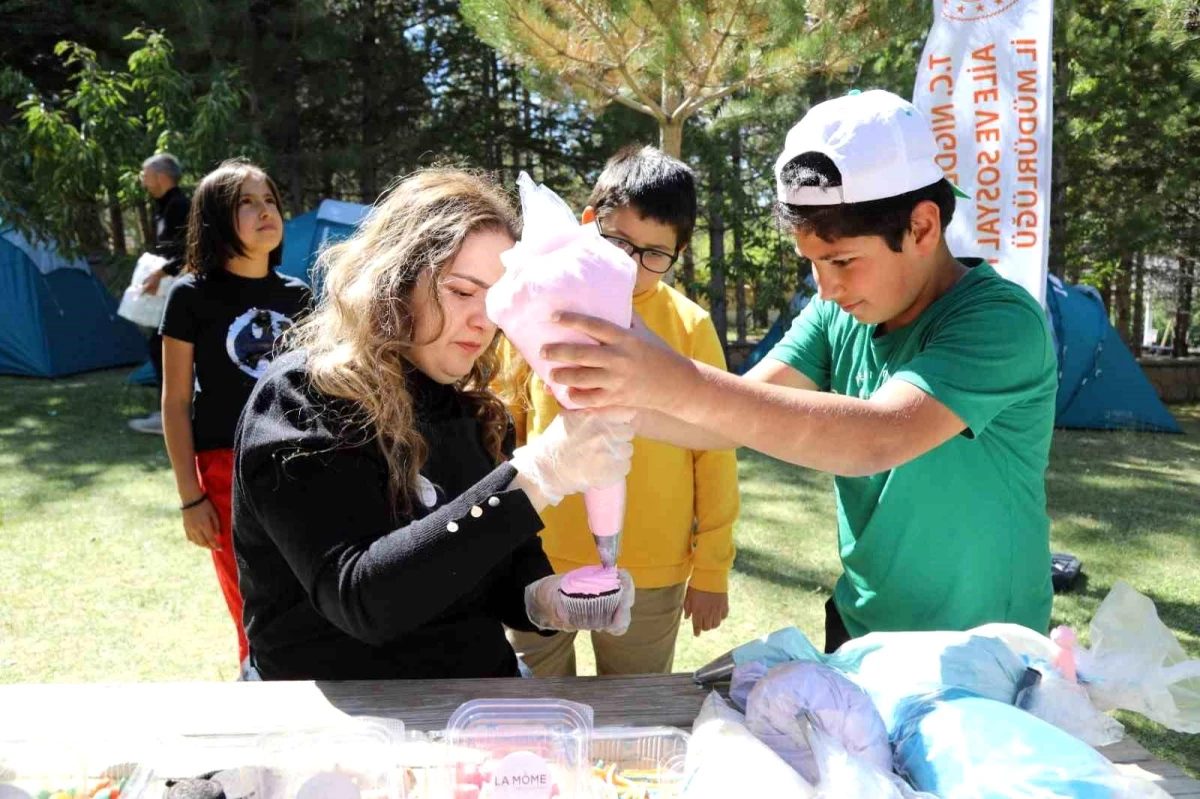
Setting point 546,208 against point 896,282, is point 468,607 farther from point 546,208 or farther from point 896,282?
point 896,282

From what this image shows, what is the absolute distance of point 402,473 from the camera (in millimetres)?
1416

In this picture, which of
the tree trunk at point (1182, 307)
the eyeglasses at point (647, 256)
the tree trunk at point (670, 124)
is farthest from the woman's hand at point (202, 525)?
the tree trunk at point (1182, 307)

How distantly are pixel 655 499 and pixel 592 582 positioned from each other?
2.87ft

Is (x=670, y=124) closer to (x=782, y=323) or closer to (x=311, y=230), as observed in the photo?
(x=782, y=323)

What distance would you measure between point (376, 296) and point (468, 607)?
0.53 meters

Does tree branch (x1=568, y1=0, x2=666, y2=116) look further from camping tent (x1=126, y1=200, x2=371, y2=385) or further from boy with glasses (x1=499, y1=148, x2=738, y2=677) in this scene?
camping tent (x1=126, y1=200, x2=371, y2=385)

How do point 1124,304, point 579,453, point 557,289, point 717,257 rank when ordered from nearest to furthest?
point 557,289 → point 579,453 → point 717,257 → point 1124,304

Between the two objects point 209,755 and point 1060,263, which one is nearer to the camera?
point 209,755

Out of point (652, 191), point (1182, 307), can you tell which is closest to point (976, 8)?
point (652, 191)

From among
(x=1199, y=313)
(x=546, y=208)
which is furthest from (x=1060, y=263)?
(x=546, y=208)

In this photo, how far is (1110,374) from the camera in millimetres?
8578

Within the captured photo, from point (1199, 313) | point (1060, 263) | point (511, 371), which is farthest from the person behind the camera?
point (1199, 313)

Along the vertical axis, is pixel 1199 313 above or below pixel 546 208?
below

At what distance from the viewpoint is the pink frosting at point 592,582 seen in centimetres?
141
